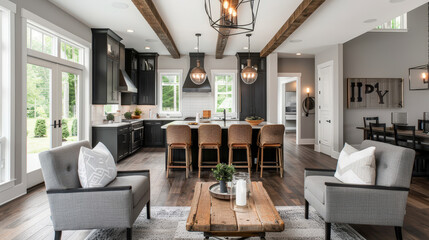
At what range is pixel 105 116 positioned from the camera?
20.9 ft

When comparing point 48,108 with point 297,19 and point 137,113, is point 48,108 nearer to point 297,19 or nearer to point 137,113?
point 137,113

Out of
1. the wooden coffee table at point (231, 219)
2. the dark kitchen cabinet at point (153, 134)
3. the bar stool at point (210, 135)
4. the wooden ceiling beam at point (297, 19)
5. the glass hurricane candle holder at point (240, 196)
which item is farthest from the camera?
the dark kitchen cabinet at point (153, 134)

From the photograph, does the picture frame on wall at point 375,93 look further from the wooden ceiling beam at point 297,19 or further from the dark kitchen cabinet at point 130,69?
the dark kitchen cabinet at point 130,69

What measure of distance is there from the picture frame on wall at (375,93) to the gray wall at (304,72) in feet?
6.46

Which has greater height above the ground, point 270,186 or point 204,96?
point 204,96

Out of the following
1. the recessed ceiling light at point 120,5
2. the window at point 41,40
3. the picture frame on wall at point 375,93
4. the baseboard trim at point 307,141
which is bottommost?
the baseboard trim at point 307,141

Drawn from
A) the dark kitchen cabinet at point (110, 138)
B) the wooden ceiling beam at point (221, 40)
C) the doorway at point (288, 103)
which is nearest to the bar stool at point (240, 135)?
the wooden ceiling beam at point (221, 40)

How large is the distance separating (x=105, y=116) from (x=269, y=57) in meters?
5.02

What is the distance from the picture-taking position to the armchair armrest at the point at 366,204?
6.76 feet

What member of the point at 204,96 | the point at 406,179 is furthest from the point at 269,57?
the point at 406,179

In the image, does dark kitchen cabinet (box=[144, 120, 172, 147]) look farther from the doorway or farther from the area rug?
the doorway

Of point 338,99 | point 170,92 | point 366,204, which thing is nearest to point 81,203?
point 366,204

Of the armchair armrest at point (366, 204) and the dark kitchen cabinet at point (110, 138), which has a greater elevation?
the dark kitchen cabinet at point (110, 138)

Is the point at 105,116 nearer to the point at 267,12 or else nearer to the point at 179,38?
the point at 179,38
